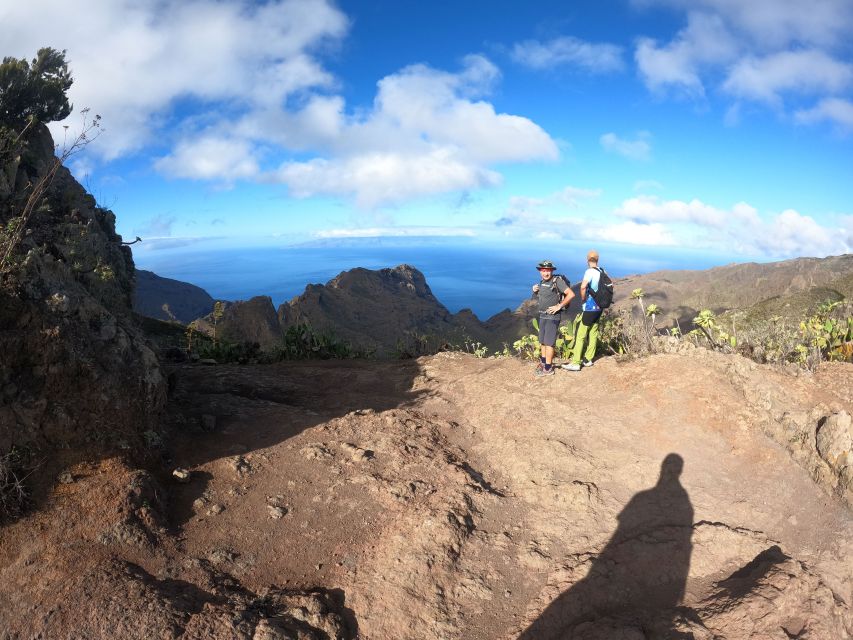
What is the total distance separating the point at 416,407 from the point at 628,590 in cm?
431

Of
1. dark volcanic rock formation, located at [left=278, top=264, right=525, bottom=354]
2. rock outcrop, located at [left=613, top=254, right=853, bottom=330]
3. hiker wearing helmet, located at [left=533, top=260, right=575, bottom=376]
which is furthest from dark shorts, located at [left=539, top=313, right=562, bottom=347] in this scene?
rock outcrop, located at [left=613, top=254, right=853, bottom=330]

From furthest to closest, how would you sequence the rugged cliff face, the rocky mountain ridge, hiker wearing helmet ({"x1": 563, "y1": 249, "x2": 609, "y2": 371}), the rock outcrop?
the rock outcrop → the rocky mountain ridge → hiker wearing helmet ({"x1": 563, "y1": 249, "x2": 609, "y2": 371}) → the rugged cliff face

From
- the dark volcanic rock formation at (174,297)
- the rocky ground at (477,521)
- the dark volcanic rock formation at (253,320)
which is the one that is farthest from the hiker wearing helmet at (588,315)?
the dark volcanic rock formation at (174,297)

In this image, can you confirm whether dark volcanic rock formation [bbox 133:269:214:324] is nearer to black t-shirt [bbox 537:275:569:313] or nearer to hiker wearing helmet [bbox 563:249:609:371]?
black t-shirt [bbox 537:275:569:313]

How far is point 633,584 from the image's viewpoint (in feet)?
13.8

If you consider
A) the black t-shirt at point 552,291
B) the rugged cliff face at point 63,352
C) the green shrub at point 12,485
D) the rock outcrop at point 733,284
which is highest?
the rock outcrop at point 733,284

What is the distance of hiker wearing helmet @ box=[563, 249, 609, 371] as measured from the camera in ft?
25.2

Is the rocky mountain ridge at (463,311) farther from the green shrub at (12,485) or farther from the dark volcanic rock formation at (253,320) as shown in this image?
the green shrub at (12,485)

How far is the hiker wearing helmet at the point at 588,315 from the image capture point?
7.70 metres

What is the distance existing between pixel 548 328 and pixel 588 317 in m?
0.69

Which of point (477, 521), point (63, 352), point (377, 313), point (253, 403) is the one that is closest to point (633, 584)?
point (477, 521)

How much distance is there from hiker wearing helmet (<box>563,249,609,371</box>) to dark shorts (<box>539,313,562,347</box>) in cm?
48

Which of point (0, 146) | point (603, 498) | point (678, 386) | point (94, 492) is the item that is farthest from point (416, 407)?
point (0, 146)

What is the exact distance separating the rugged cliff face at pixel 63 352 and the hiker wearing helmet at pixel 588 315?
20.9 feet
